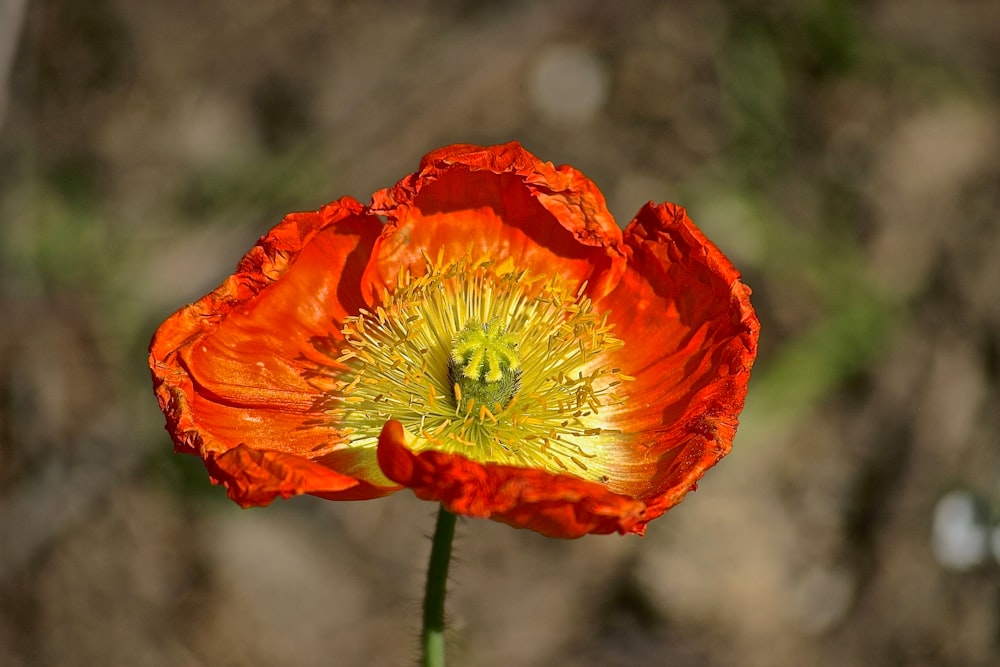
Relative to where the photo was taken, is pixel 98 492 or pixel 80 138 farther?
pixel 80 138

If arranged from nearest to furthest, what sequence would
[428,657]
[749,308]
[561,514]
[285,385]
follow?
[561,514], [428,657], [749,308], [285,385]

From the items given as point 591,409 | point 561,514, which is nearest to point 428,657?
point 561,514

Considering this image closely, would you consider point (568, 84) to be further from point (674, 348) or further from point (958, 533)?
point (674, 348)

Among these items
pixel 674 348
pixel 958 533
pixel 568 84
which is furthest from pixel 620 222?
pixel 674 348

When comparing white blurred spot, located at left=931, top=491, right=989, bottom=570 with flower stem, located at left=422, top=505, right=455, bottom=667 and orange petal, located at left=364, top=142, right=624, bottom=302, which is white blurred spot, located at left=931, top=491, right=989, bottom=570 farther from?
flower stem, located at left=422, top=505, right=455, bottom=667

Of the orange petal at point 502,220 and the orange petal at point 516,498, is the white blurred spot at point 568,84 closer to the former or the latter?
the orange petal at point 502,220

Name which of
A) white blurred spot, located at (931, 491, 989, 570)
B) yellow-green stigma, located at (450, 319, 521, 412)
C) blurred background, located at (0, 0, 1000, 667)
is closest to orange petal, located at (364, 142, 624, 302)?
yellow-green stigma, located at (450, 319, 521, 412)

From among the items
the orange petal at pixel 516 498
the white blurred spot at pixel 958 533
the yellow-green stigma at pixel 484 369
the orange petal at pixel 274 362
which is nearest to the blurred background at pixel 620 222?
the white blurred spot at pixel 958 533

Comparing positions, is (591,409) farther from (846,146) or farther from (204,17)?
(204,17)
